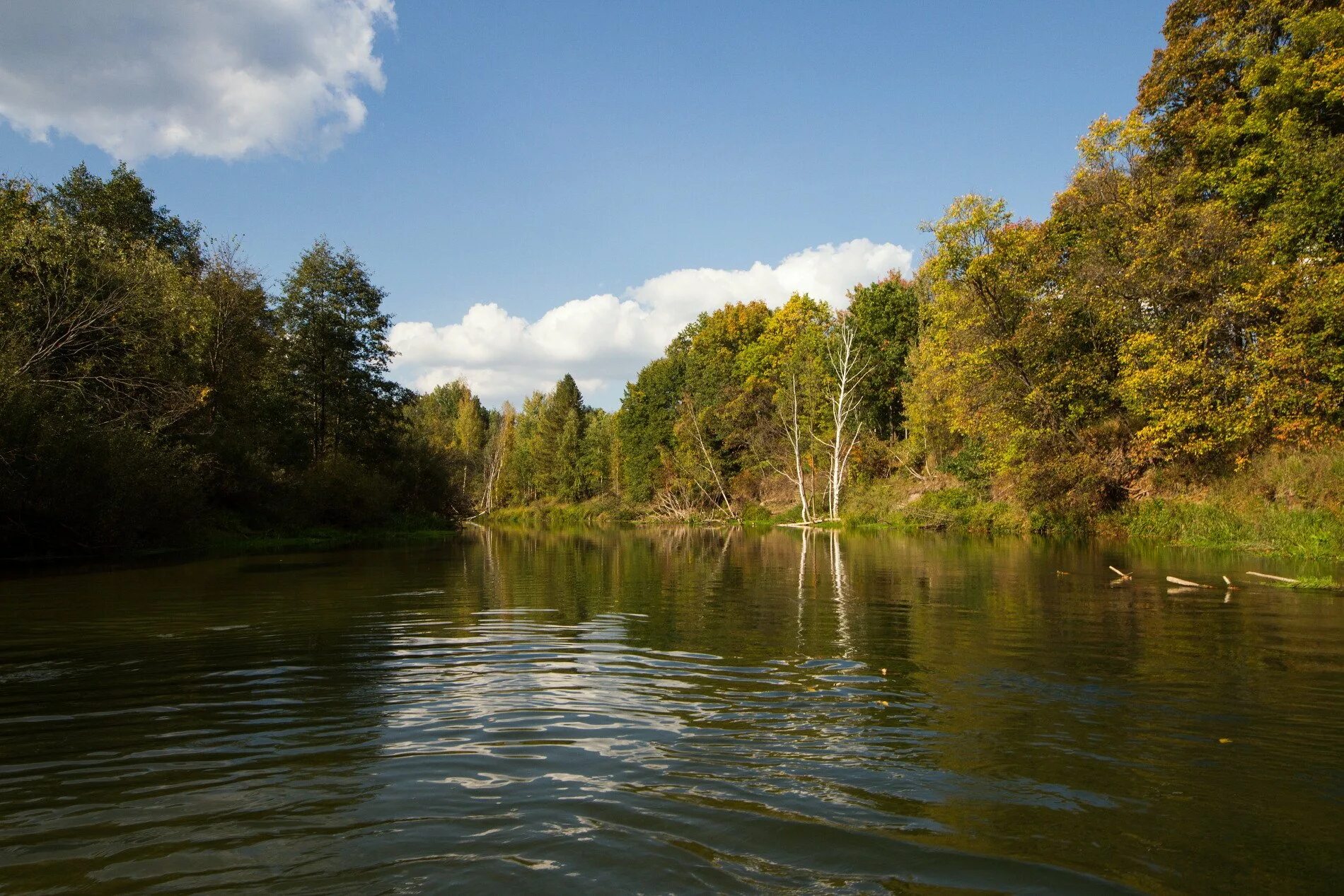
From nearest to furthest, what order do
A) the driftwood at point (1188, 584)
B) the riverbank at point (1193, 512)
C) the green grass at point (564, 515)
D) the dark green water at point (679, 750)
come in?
the dark green water at point (679, 750) < the driftwood at point (1188, 584) < the riverbank at point (1193, 512) < the green grass at point (564, 515)

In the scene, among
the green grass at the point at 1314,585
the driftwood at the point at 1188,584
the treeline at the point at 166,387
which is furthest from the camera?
the treeline at the point at 166,387

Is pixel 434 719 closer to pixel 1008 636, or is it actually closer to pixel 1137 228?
pixel 1008 636

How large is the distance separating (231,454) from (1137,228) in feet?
114

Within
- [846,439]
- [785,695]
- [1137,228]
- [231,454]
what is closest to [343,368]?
[231,454]

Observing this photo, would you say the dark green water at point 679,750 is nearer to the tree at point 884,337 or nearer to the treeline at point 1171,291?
the treeline at point 1171,291

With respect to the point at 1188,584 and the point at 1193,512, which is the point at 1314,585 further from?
the point at 1193,512

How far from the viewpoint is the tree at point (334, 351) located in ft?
137

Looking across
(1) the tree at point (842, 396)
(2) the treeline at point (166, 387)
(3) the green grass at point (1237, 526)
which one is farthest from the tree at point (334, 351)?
(3) the green grass at point (1237, 526)

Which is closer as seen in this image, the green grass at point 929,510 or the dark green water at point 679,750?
the dark green water at point 679,750

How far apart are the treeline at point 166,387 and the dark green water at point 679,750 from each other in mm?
11154

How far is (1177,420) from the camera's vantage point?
22.3 meters

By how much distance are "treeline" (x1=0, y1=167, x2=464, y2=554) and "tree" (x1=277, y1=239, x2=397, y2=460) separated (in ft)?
0.29

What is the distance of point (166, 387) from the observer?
1014 inches

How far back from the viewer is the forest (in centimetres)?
2103
